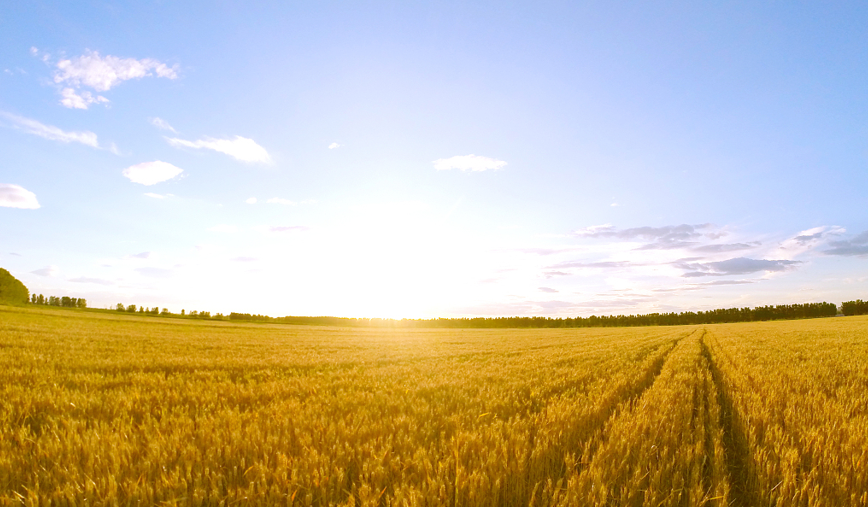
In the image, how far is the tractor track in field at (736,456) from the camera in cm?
294

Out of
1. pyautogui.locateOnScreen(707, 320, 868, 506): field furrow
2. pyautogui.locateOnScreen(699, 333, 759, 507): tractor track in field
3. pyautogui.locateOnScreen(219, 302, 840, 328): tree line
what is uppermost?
pyautogui.locateOnScreen(707, 320, 868, 506): field furrow

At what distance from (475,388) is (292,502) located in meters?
4.16

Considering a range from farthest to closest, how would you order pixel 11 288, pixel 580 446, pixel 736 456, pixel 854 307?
pixel 854 307
pixel 11 288
pixel 736 456
pixel 580 446

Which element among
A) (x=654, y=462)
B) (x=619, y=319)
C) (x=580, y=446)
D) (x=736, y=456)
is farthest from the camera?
(x=619, y=319)

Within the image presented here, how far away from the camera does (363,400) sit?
16.5 feet

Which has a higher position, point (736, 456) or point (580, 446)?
point (580, 446)

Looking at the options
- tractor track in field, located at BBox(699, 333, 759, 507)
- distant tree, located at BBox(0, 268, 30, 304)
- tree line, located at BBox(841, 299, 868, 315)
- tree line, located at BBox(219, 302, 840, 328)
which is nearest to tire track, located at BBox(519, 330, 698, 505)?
tractor track in field, located at BBox(699, 333, 759, 507)

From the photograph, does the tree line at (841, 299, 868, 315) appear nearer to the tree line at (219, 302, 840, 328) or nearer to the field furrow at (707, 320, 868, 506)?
the tree line at (219, 302, 840, 328)

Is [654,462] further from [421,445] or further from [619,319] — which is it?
[619,319]

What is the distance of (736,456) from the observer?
3.75 metres

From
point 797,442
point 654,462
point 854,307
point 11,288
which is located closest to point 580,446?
point 654,462

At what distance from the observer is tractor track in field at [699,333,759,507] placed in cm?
294

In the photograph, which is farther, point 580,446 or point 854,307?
point 854,307

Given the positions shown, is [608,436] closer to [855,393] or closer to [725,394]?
[725,394]
